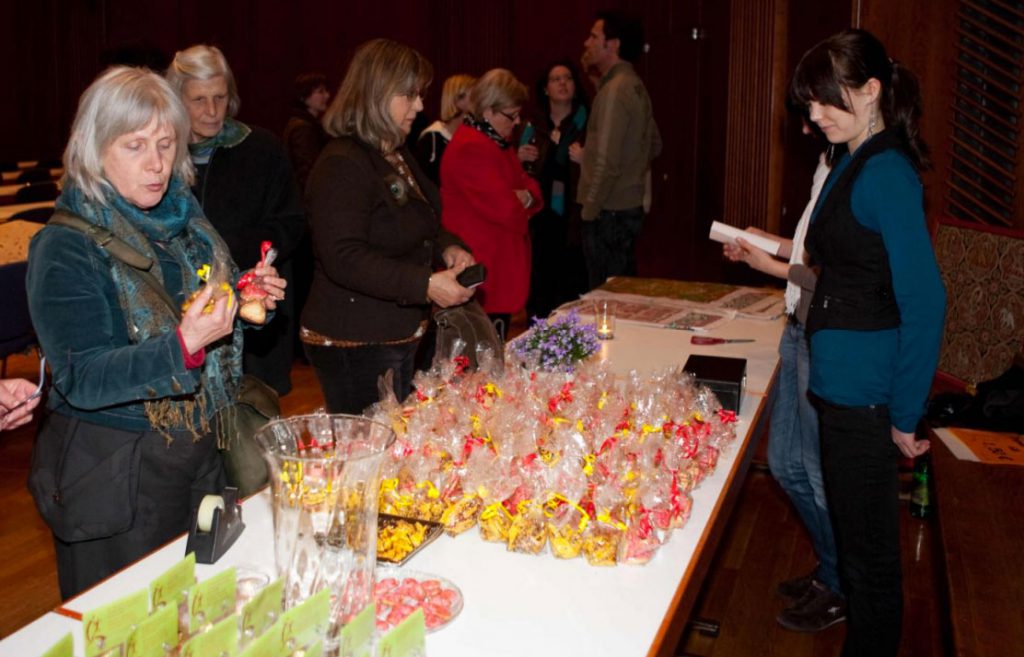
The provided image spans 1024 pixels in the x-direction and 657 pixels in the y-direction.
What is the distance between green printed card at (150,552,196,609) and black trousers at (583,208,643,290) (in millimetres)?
4201

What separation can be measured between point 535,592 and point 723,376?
→ 3.73 ft

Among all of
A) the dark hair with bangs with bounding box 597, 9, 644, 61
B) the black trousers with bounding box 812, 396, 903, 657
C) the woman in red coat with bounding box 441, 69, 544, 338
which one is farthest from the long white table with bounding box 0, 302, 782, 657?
the dark hair with bangs with bounding box 597, 9, 644, 61

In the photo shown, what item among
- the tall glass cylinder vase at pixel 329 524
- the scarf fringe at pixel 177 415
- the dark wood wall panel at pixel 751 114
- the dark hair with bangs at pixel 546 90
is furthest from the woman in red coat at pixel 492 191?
the tall glass cylinder vase at pixel 329 524

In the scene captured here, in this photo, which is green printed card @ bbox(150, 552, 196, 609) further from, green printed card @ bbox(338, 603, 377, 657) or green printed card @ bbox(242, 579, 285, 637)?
green printed card @ bbox(338, 603, 377, 657)

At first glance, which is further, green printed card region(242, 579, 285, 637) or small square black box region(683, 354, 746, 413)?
small square black box region(683, 354, 746, 413)

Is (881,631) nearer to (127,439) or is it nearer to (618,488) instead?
(618,488)

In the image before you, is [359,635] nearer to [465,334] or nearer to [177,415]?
[177,415]

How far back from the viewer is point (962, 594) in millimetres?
2322

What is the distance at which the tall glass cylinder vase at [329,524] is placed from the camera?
4.43 feet

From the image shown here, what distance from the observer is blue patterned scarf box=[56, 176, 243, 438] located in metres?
1.92

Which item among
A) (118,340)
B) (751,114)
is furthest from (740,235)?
(751,114)

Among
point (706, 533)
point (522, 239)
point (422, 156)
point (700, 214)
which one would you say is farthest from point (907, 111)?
point (700, 214)

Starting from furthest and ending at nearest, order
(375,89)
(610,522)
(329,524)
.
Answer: (375,89)
(610,522)
(329,524)

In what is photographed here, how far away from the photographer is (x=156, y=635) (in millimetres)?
1233
